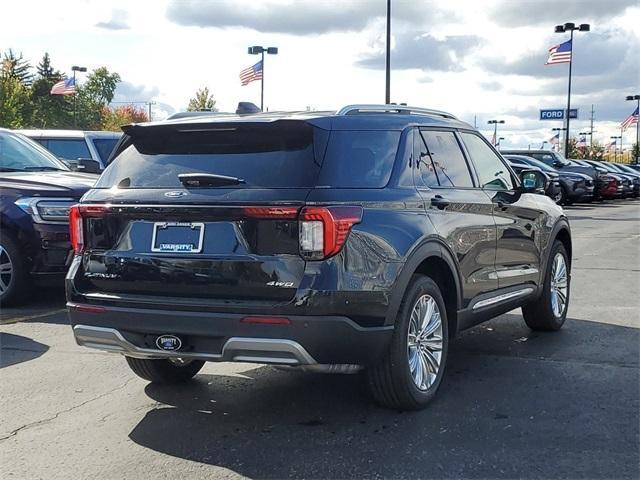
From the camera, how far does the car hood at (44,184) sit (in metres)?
7.96

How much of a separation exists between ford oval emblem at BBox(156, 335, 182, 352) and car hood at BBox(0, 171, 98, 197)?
4070 millimetres

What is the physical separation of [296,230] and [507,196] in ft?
→ 8.44

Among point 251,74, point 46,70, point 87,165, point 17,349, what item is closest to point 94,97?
point 46,70

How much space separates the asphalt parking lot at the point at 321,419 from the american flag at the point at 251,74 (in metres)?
28.2

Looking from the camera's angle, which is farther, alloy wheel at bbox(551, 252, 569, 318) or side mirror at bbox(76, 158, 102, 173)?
side mirror at bbox(76, 158, 102, 173)

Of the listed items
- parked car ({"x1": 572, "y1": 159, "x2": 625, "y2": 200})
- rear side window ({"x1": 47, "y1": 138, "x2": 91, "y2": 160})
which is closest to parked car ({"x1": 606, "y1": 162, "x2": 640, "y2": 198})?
parked car ({"x1": 572, "y1": 159, "x2": 625, "y2": 200})

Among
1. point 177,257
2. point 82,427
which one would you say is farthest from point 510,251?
point 82,427

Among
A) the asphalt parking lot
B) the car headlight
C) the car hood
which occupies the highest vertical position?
the car hood

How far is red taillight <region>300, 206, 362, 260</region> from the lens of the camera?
4.04 m

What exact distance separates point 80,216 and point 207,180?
2.93 ft

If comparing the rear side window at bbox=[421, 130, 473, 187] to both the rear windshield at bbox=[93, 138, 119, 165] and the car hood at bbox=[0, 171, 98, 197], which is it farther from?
the rear windshield at bbox=[93, 138, 119, 165]

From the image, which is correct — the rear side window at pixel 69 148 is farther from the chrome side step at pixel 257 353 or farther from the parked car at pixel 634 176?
the parked car at pixel 634 176

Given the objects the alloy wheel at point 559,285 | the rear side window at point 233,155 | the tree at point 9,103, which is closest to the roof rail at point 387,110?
the rear side window at point 233,155

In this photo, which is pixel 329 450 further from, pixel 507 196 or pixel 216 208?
pixel 507 196
